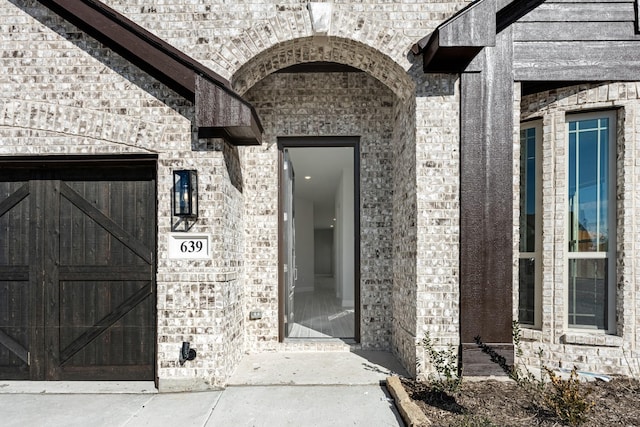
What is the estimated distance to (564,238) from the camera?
3.97 meters

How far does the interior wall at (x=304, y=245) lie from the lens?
11.9 m

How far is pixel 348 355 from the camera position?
4711mm

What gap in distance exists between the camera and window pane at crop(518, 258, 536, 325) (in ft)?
13.6

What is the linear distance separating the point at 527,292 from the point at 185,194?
3996 mm

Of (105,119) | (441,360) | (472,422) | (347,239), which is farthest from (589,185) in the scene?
(105,119)

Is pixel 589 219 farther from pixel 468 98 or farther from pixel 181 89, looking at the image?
pixel 181 89

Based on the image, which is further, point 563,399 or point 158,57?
point 158,57

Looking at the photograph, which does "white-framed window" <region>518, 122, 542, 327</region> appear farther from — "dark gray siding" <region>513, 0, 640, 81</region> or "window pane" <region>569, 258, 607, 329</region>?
"dark gray siding" <region>513, 0, 640, 81</region>

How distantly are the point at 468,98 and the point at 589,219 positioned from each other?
1.92 meters

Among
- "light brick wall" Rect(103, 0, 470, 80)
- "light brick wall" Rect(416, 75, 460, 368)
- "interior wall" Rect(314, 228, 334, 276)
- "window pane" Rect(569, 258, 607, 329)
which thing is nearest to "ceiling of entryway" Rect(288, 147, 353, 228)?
"light brick wall" Rect(103, 0, 470, 80)

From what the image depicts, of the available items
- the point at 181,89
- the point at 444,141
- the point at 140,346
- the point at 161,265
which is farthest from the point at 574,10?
the point at 140,346

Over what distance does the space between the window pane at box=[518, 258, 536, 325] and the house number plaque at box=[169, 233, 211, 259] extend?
3.58 metres

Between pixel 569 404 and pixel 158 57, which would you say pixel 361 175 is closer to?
pixel 158 57

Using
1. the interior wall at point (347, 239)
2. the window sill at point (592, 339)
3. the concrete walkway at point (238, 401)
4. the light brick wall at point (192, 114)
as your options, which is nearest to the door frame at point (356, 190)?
the concrete walkway at point (238, 401)
